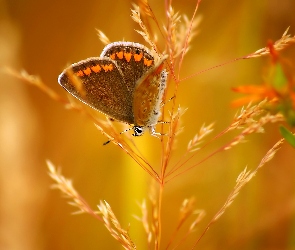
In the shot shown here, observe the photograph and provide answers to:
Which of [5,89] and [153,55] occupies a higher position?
[5,89]

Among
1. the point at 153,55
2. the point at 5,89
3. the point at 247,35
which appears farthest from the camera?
the point at 5,89

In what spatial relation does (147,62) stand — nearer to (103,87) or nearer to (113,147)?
(103,87)

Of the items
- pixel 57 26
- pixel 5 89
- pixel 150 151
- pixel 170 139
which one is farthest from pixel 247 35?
pixel 170 139

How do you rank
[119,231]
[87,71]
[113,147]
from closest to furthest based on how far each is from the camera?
[119,231]
[87,71]
[113,147]

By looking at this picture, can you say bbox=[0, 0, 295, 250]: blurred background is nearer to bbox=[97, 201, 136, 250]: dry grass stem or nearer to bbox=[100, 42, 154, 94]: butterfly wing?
bbox=[100, 42, 154, 94]: butterfly wing

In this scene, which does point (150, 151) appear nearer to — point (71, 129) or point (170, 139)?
point (71, 129)

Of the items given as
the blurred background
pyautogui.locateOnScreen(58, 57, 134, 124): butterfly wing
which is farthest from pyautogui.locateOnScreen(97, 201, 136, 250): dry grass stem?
the blurred background

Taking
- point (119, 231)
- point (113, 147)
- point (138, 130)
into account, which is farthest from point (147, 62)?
point (113, 147)
